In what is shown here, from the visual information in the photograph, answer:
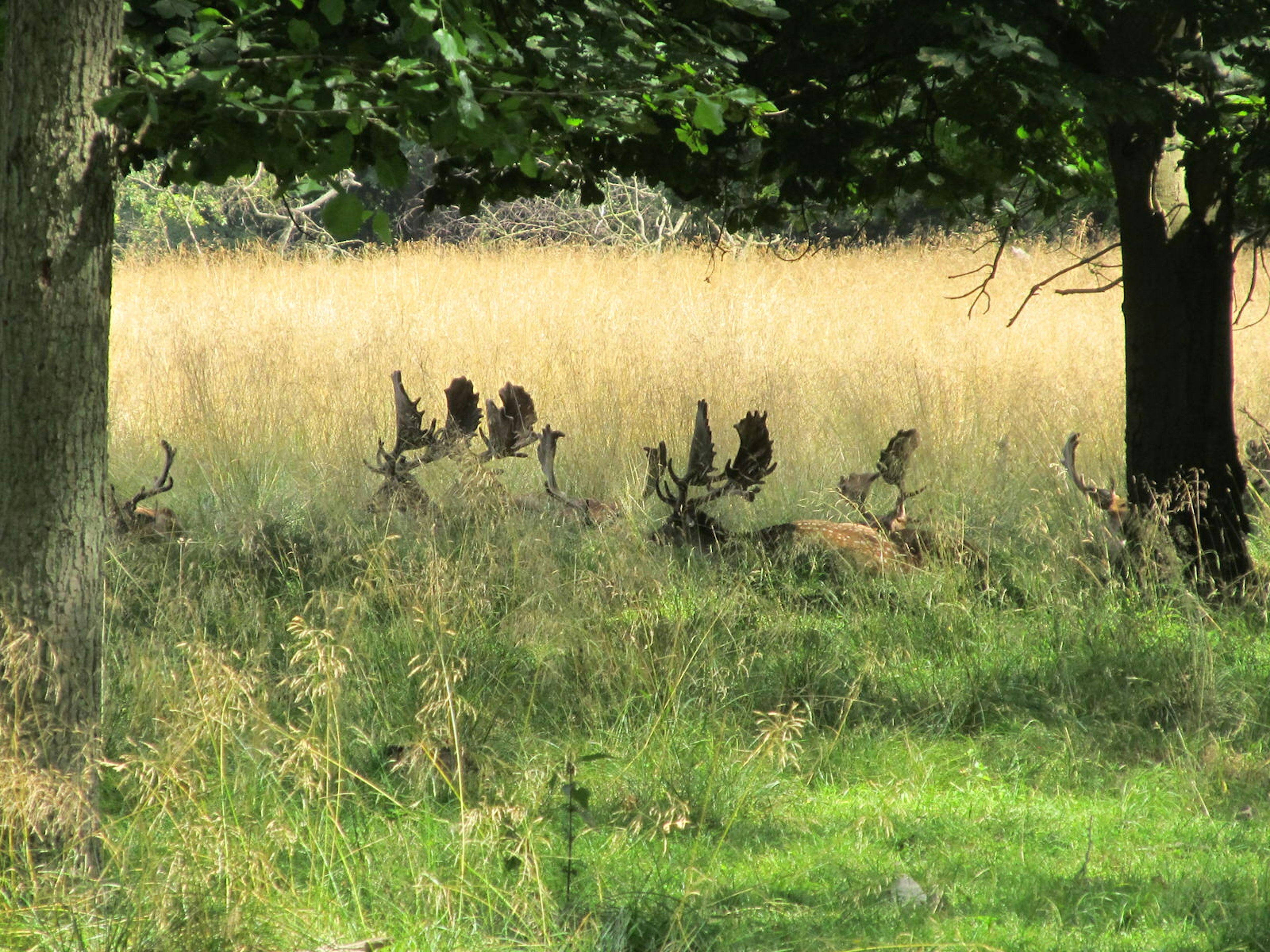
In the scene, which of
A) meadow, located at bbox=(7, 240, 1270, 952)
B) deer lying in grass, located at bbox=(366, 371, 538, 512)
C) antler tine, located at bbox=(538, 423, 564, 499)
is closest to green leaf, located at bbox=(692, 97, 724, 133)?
meadow, located at bbox=(7, 240, 1270, 952)

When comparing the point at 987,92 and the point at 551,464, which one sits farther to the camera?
the point at 551,464

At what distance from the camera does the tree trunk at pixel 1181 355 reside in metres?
4.88

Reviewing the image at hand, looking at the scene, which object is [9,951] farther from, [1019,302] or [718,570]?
[1019,302]

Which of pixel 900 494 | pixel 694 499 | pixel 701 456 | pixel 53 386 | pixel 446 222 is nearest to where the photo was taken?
pixel 53 386

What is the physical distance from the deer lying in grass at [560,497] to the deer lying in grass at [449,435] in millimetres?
227

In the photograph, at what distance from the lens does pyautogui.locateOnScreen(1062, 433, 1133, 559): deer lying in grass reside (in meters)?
5.02

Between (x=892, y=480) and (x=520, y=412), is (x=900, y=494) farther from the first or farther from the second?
(x=520, y=412)

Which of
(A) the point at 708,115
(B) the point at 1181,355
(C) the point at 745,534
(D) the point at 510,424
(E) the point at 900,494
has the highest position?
(A) the point at 708,115

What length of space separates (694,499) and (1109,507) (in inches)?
69.9

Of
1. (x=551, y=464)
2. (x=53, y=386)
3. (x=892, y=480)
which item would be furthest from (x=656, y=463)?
(x=53, y=386)

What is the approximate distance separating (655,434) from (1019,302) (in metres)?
5.61

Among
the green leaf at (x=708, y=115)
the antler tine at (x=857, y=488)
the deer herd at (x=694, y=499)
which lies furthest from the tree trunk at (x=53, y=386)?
the antler tine at (x=857, y=488)

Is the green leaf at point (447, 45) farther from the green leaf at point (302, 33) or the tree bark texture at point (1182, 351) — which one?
the tree bark texture at point (1182, 351)

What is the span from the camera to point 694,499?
18.1 feet
